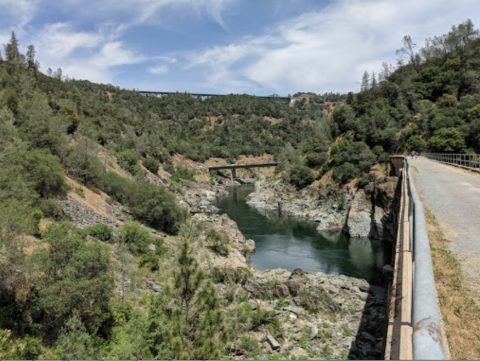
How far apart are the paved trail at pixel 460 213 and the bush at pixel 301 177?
47740 mm

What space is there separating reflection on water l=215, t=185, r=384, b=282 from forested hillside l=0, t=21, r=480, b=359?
30.0 feet

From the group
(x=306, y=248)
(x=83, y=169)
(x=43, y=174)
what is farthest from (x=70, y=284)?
(x=306, y=248)

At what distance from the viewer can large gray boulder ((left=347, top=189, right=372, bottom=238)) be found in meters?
44.5

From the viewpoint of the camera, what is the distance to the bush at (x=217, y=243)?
3262cm

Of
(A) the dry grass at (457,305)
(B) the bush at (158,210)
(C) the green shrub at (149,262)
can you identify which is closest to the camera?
(A) the dry grass at (457,305)

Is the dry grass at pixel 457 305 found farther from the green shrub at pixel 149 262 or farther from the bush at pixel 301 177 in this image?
the bush at pixel 301 177

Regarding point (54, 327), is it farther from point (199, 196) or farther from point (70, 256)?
point (199, 196)

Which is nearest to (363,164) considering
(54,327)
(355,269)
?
(355,269)

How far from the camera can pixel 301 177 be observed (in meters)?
67.6

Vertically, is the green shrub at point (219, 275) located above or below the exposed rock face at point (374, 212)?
below

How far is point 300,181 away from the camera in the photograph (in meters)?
67.1

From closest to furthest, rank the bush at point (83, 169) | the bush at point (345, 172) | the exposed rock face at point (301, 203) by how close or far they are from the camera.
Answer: the bush at point (83, 169) → the exposed rock face at point (301, 203) → the bush at point (345, 172)

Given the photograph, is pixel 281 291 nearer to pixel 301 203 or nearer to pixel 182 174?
pixel 301 203

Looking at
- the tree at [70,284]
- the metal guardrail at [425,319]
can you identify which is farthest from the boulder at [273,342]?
the metal guardrail at [425,319]
